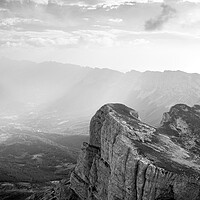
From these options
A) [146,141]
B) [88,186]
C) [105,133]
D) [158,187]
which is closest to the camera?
[158,187]

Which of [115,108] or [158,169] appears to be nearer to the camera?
[158,169]

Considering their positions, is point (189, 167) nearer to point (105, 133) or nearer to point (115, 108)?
point (105, 133)

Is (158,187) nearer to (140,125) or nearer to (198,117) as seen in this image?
(140,125)

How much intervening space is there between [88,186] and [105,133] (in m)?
26.3

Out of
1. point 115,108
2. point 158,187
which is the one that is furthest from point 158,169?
point 115,108

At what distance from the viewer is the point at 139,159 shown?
86312mm

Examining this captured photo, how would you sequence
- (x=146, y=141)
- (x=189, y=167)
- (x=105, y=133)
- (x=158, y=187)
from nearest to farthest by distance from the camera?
(x=158, y=187) → (x=189, y=167) → (x=146, y=141) → (x=105, y=133)

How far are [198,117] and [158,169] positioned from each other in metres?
49.5

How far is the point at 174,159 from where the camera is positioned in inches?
3607

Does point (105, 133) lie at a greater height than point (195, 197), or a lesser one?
greater

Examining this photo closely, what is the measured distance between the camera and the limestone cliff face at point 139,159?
81.9 m

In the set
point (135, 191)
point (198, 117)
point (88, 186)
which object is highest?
point (198, 117)

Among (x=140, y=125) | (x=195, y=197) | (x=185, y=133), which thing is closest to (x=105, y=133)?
(x=140, y=125)

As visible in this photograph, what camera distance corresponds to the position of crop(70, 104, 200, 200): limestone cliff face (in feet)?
269
